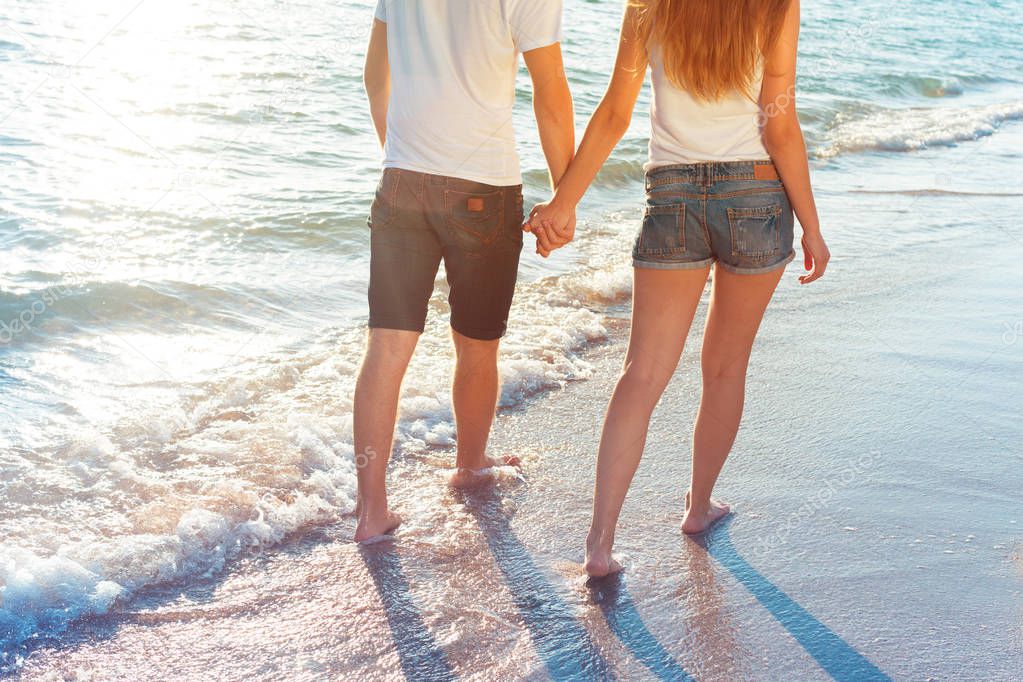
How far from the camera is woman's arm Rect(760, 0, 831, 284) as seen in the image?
8.57 ft

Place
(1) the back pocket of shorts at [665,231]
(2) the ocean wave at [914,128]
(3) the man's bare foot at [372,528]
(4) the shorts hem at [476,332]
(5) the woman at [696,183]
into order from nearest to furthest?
1. (5) the woman at [696,183]
2. (1) the back pocket of shorts at [665,231]
3. (3) the man's bare foot at [372,528]
4. (4) the shorts hem at [476,332]
5. (2) the ocean wave at [914,128]

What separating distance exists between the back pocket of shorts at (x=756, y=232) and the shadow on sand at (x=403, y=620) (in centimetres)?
132

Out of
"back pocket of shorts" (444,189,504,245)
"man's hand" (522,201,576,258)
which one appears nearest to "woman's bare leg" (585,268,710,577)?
"man's hand" (522,201,576,258)

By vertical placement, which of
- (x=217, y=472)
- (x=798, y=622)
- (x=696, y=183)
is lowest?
(x=217, y=472)

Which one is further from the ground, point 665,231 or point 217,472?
point 665,231

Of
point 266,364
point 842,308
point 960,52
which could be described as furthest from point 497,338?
point 960,52

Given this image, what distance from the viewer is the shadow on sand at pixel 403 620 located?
97.3 inches

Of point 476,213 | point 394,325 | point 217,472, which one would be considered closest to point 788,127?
point 476,213

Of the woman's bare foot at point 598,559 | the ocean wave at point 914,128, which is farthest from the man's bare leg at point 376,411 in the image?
the ocean wave at point 914,128

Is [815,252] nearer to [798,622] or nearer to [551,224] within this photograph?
[551,224]

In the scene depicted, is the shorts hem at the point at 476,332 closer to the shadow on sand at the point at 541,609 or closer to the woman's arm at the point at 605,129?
the woman's arm at the point at 605,129

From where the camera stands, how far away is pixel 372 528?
3.13 meters

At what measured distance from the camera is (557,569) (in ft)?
9.76

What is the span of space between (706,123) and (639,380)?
0.74 metres
